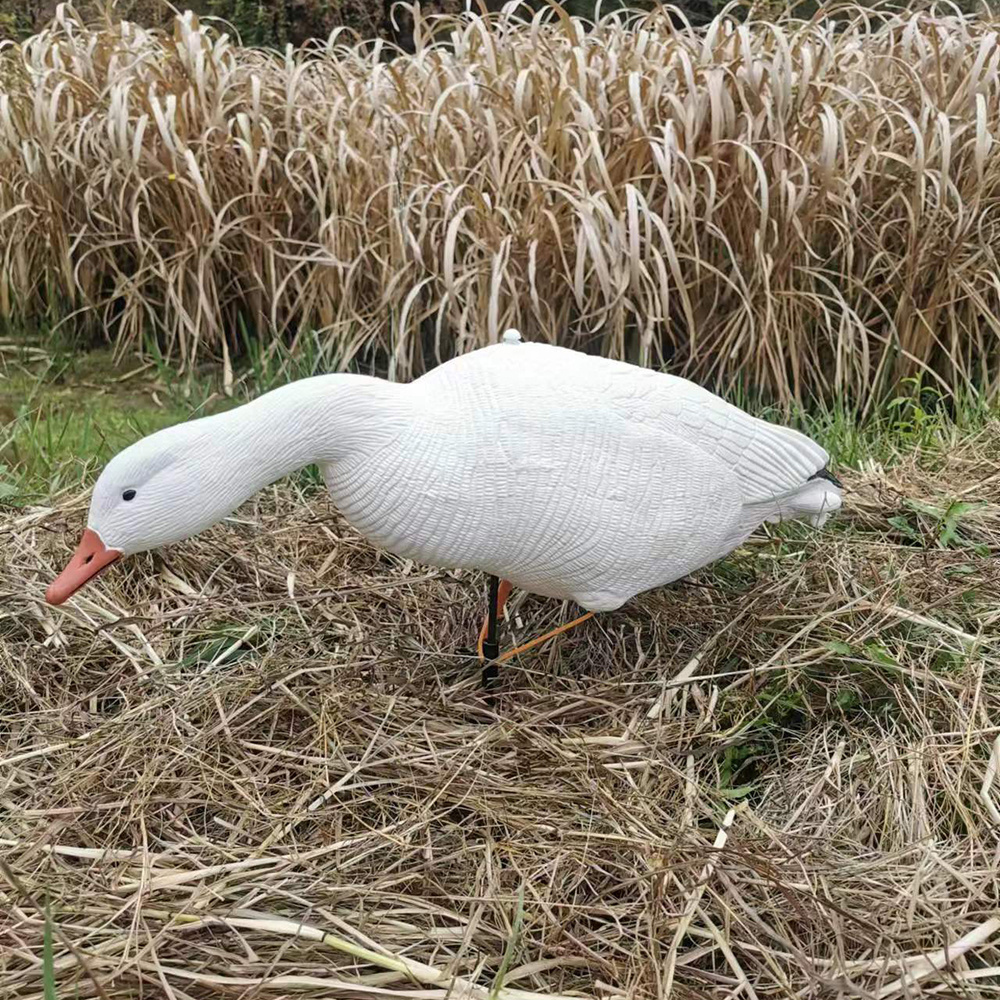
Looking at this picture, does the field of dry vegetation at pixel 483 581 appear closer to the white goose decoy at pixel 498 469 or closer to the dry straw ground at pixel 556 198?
the dry straw ground at pixel 556 198

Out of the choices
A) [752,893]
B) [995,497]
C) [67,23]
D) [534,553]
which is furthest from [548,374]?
[67,23]

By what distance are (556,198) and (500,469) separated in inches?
44.8

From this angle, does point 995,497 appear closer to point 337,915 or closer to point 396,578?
point 396,578

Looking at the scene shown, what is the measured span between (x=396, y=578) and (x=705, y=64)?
51.4 inches

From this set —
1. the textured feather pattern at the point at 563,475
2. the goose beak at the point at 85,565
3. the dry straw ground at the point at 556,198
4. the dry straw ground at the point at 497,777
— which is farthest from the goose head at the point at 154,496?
the dry straw ground at the point at 556,198

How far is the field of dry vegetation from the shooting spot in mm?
918

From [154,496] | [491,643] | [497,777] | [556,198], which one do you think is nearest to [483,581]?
[491,643]

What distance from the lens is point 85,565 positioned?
927mm

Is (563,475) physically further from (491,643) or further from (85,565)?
(85,565)

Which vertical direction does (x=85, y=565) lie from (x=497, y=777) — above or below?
above

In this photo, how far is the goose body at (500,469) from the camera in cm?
91

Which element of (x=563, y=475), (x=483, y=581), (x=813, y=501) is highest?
(x=563, y=475)

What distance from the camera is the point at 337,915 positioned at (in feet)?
3.04

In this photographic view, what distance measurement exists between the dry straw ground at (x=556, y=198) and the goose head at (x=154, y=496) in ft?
3.30
